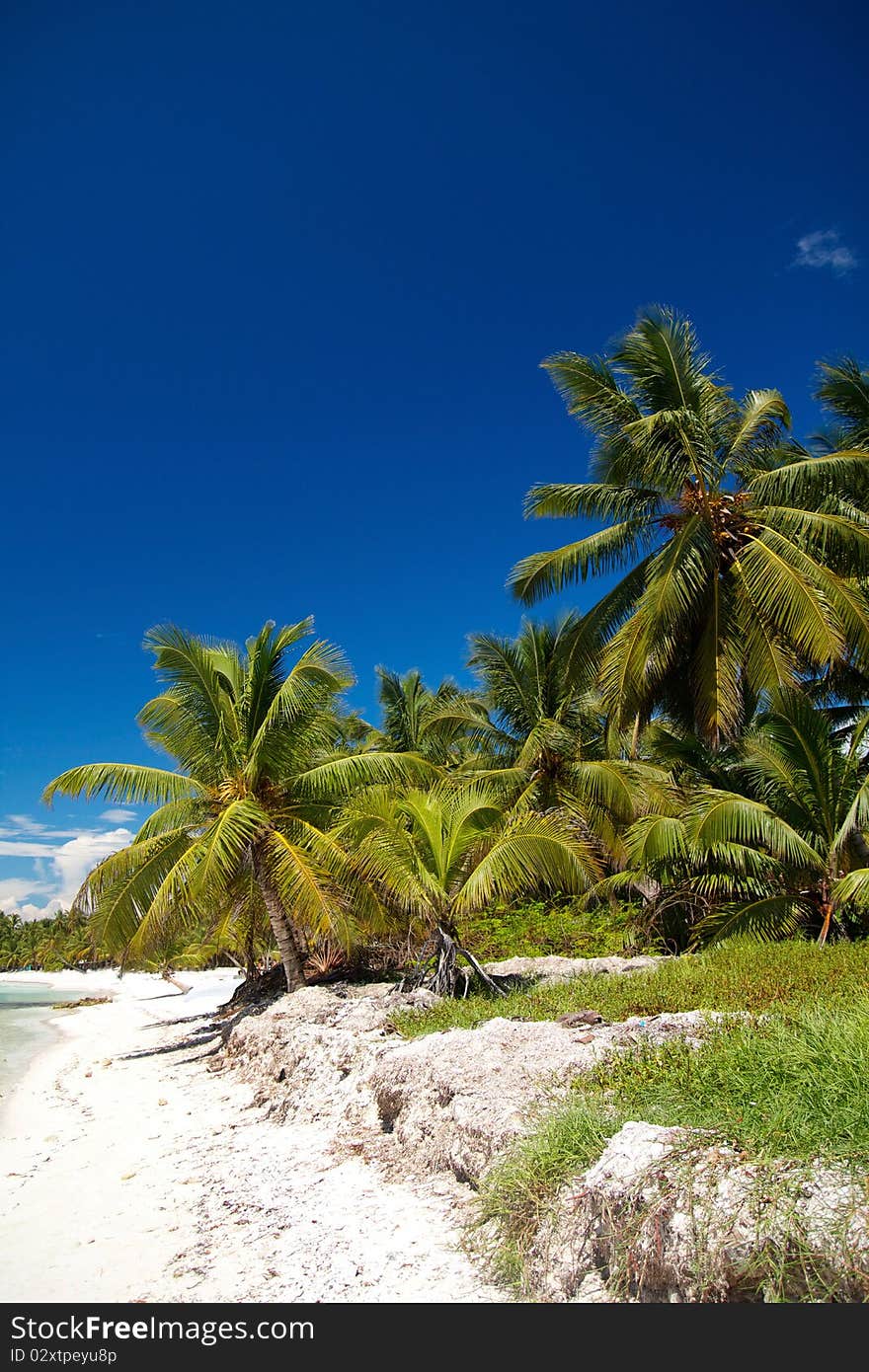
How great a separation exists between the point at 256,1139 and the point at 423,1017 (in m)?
2.06

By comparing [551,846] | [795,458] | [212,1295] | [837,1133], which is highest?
[795,458]

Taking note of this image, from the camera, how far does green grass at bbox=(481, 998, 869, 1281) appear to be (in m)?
3.09

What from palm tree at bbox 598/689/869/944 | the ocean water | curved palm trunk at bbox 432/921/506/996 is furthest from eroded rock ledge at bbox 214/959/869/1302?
the ocean water

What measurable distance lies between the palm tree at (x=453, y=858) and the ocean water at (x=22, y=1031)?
23.0 ft

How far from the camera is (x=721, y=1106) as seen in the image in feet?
11.6

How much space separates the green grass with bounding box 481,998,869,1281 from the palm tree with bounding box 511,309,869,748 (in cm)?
810

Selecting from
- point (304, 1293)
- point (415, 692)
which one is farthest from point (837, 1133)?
point (415, 692)

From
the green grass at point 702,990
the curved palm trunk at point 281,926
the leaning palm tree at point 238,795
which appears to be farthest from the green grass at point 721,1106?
the curved palm trunk at point 281,926

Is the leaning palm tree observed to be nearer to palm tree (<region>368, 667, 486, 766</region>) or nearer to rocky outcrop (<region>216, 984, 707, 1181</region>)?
rocky outcrop (<region>216, 984, 707, 1181</region>)

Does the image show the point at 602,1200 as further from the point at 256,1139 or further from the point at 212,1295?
the point at 256,1139

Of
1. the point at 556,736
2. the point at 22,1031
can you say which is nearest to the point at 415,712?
the point at 556,736

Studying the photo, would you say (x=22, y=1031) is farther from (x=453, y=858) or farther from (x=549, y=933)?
(x=453, y=858)

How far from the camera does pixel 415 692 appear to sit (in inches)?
984

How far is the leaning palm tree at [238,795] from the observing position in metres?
11.1
